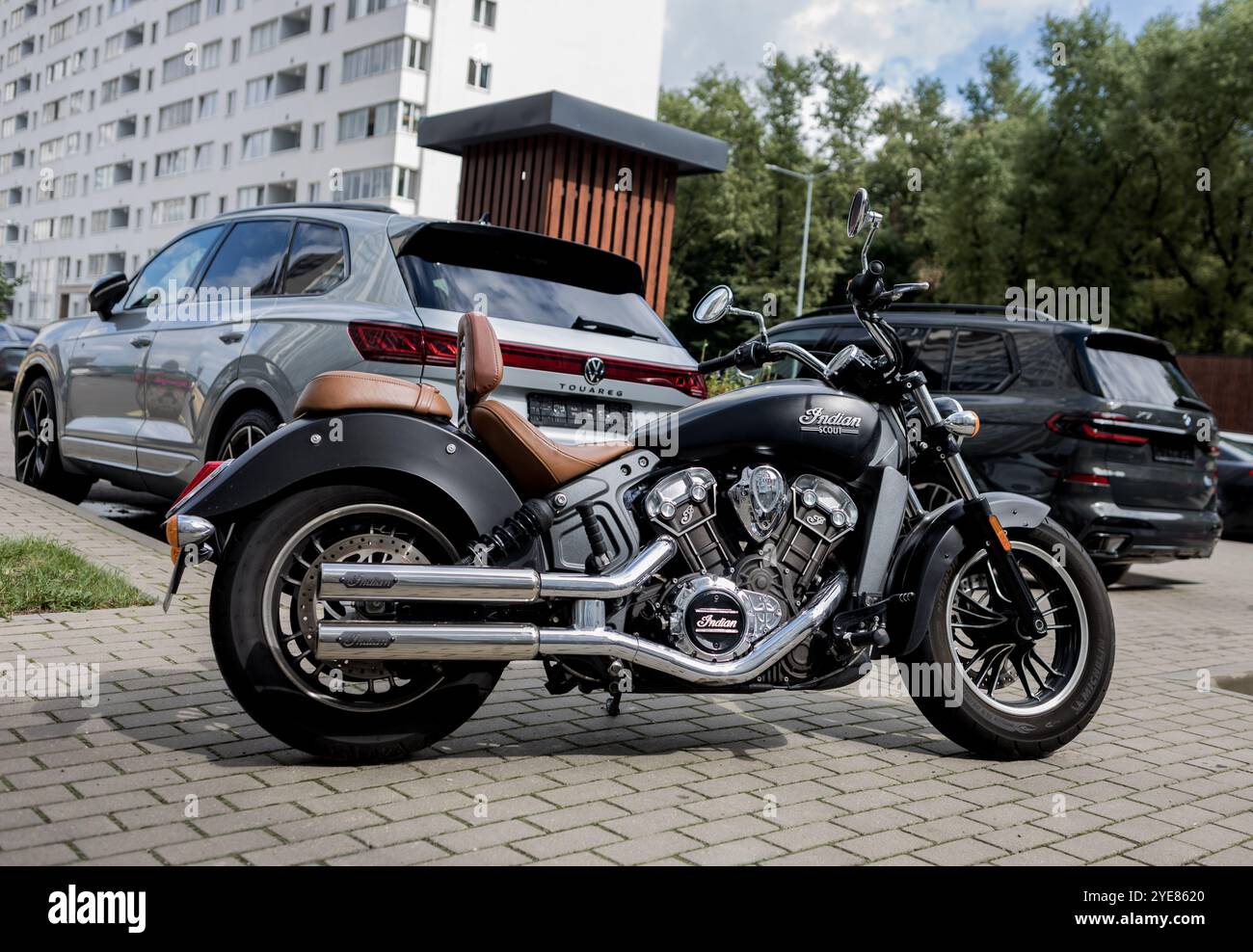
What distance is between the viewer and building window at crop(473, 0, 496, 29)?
52.1 meters

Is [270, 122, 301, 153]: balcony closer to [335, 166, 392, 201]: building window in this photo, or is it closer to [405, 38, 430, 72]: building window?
[335, 166, 392, 201]: building window

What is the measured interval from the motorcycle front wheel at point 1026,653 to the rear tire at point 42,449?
6527 millimetres

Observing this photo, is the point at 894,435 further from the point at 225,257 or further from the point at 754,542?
the point at 225,257

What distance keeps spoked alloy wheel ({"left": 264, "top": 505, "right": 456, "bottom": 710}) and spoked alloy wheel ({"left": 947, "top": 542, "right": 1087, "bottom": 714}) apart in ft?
6.24

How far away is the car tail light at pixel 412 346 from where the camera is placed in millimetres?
5719

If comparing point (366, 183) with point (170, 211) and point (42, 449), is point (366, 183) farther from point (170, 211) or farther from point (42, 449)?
point (42, 449)

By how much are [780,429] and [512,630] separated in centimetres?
110

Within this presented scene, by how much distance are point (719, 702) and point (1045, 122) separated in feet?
123

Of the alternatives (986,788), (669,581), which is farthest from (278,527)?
(986,788)

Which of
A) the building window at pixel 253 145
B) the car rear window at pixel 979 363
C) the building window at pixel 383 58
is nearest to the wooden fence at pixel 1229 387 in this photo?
the car rear window at pixel 979 363

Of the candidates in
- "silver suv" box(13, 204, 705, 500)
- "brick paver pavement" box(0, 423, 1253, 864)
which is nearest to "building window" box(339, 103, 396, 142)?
"silver suv" box(13, 204, 705, 500)

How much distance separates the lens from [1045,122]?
39.0 metres
